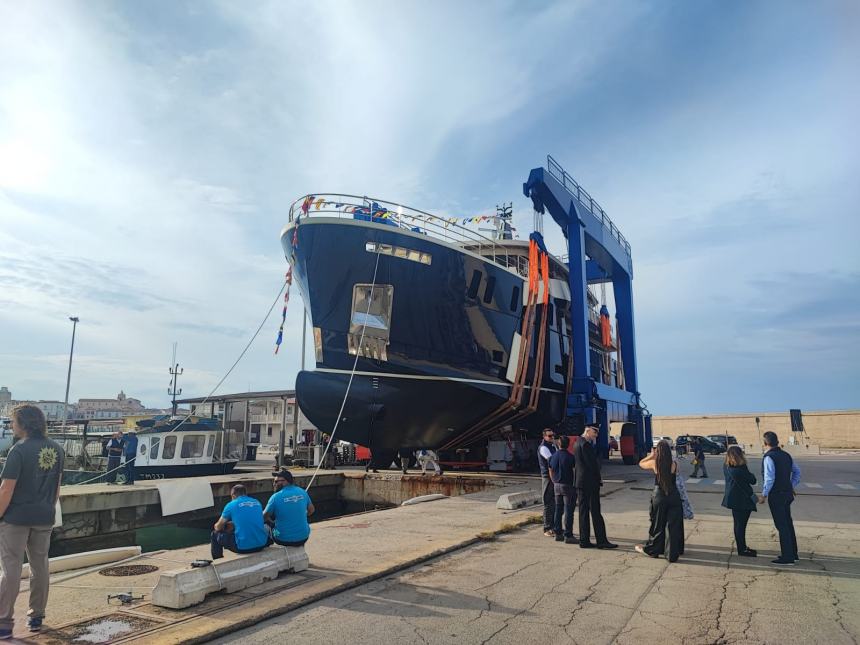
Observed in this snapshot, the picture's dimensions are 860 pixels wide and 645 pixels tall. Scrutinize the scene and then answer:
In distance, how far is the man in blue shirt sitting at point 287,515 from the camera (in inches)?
230

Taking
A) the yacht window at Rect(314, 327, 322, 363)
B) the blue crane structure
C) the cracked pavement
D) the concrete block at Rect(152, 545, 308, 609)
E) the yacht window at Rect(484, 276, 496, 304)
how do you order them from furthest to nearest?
the blue crane structure, the yacht window at Rect(484, 276, 496, 304), the yacht window at Rect(314, 327, 322, 363), the concrete block at Rect(152, 545, 308, 609), the cracked pavement

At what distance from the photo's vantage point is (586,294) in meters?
20.5

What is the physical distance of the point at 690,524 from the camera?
29.5ft

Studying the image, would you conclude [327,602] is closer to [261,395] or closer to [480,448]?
[480,448]

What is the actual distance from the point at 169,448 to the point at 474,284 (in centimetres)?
1223

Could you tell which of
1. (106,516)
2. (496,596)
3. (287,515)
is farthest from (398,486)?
(496,596)

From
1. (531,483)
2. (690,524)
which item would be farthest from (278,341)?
(690,524)

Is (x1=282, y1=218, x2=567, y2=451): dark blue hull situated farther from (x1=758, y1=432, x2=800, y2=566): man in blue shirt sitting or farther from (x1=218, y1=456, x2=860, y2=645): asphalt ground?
(x1=758, y1=432, x2=800, y2=566): man in blue shirt sitting

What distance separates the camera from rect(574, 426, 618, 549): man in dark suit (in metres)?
7.09

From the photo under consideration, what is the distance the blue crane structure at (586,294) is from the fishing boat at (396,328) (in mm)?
2973

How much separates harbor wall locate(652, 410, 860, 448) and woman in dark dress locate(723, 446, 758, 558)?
45.3 metres

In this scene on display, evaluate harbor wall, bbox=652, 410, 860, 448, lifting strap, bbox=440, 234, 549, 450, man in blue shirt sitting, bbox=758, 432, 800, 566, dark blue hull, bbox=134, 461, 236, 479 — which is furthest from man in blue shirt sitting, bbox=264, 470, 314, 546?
harbor wall, bbox=652, 410, 860, 448

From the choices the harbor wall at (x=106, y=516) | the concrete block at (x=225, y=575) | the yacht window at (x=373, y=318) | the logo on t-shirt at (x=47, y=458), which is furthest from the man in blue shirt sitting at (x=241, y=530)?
the yacht window at (x=373, y=318)

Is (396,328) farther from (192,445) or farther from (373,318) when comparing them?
(192,445)
